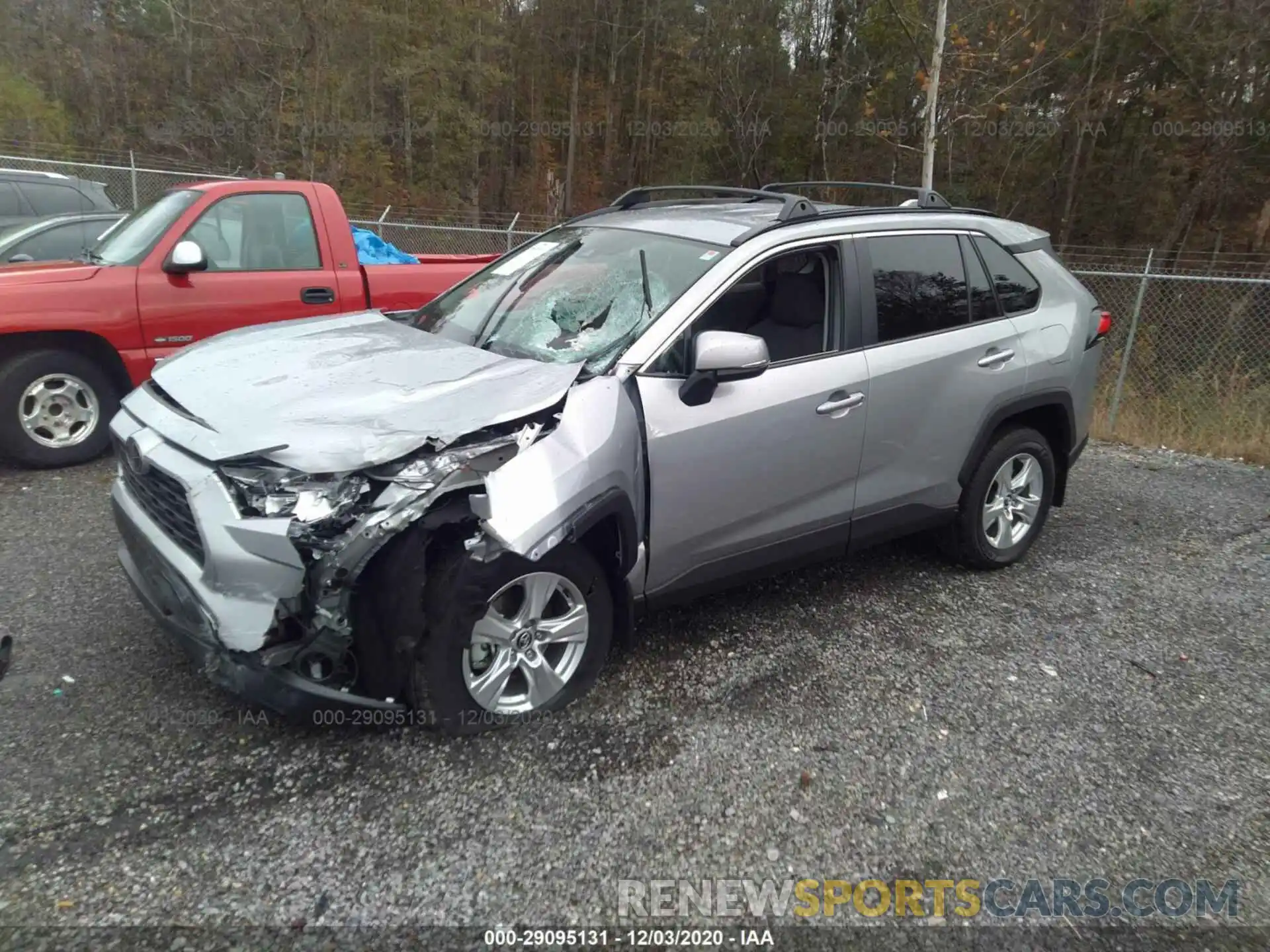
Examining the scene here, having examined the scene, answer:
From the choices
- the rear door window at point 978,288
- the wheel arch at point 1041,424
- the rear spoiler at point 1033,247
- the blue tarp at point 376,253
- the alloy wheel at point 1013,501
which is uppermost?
the rear spoiler at point 1033,247

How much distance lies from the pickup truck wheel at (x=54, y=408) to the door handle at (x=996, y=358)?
5033mm

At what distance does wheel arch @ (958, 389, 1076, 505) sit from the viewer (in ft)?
13.8

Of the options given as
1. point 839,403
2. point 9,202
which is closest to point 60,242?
point 9,202

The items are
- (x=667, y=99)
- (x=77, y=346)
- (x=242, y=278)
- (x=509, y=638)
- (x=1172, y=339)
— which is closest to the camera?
(x=509, y=638)

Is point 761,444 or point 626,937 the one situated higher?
point 761,444

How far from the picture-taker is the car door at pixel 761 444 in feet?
10.3

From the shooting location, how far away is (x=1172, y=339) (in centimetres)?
1145

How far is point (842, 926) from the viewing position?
230 cm

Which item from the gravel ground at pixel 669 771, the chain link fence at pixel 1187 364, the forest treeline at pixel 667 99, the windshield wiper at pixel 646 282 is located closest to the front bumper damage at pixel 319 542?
the gravel ground at pixel 669 771

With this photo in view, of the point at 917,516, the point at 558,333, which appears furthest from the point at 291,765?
the point at 917,516

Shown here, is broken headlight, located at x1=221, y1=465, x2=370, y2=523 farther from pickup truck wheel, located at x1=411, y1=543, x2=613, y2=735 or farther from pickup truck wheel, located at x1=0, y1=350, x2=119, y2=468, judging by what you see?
pickup truck wheel, located at x1=0, y1=350, x2=119, y2=468

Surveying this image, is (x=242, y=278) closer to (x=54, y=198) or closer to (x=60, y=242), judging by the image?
(x=60, y=242)

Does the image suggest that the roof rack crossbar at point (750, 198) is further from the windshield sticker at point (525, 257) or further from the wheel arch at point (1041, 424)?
the wheel arch at point (1041, 424)

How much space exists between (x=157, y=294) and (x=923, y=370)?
474 cm
